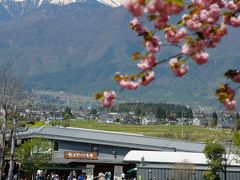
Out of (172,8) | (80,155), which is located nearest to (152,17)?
(172,8)

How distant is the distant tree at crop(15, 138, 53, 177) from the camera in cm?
5556

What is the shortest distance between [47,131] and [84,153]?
6251mm

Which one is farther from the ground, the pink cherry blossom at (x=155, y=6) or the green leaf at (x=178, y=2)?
the green leaf at (x=178, y=2)

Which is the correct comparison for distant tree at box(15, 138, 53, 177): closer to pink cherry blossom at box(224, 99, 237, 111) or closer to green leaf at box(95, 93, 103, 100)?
green leaf at box(95, 93, 103, 100)

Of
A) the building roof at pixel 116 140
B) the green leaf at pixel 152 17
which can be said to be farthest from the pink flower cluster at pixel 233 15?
the building roof at pixel 116 140

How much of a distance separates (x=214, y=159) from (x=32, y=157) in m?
15.3

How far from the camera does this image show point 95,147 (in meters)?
73.1

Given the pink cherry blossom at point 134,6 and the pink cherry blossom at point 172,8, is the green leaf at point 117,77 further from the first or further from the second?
the pink cherry blossom at point 172,8

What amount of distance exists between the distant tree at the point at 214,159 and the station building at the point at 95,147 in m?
15.5

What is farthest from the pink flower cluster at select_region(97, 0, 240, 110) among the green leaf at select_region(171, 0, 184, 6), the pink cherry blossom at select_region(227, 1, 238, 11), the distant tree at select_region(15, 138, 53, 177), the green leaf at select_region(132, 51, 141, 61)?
the distant tree at select_region(15, 138, 53, 177)

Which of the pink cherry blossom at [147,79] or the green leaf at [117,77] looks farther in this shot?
the green leaf at [117,77]

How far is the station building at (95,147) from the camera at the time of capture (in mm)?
69750

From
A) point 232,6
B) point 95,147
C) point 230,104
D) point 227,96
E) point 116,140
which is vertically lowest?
point 230,104

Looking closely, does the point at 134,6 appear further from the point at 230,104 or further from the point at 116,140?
the point at 116,140
